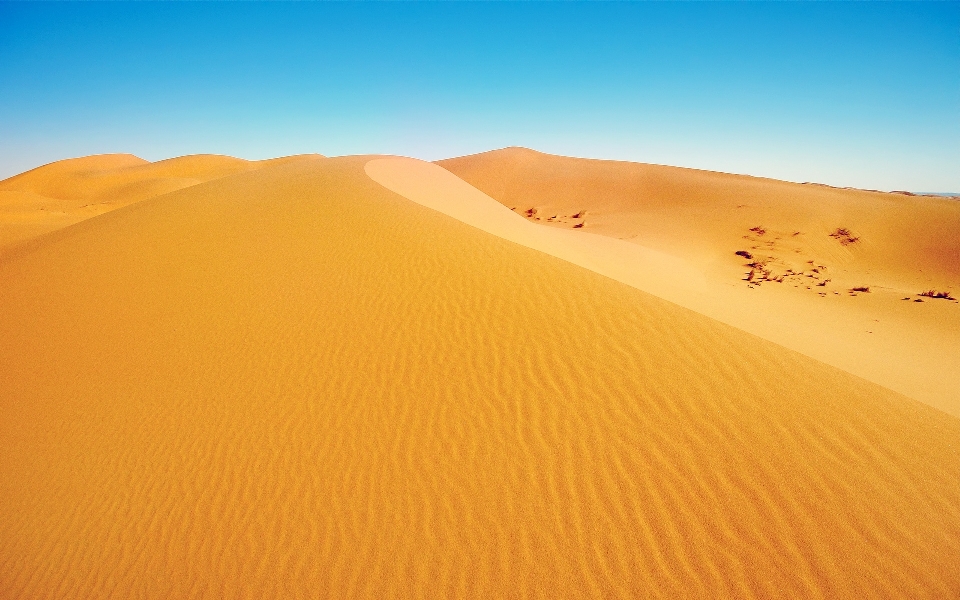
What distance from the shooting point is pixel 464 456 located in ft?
12.9

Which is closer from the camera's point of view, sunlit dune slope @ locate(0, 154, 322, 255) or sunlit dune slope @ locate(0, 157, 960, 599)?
sunlit dune slope @ locate(0, 157, 960, 599)

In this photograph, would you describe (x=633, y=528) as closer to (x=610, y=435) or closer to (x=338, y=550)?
→ (x=610, y=435)

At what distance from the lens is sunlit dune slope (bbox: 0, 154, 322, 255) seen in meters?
33.3

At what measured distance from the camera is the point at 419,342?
5492mm

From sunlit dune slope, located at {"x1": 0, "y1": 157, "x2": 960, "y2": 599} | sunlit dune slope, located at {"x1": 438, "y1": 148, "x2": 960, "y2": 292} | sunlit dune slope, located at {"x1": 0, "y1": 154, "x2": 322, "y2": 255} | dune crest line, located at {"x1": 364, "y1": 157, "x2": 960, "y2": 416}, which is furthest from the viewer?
sunlit dune slope, located at {"x1": 0, "y1": 154, "x2": 322, "y2": 255}

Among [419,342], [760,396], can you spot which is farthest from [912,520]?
[419,342]

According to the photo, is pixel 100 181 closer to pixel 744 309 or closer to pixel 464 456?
pixel 464 456

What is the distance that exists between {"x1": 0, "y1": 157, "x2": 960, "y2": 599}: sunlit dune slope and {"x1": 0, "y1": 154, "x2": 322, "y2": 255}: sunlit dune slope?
29.1m

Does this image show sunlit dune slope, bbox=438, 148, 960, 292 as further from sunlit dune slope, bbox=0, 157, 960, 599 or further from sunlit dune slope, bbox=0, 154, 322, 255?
sunlit dune slope, bbox=0, 154, 322, 255

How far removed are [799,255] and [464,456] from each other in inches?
759

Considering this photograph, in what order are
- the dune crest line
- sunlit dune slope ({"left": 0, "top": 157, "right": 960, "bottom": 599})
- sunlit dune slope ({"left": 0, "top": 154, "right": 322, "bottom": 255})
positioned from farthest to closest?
1. sunlit dune slope ({"left": 0, "top": 154, "right": 322, "bottom": 255})
2. the dune crest line
3. sunlit dune slope ({"left": 0, "top": 157, "right": 960, "bottom": 599})

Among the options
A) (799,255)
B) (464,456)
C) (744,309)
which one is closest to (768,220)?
(799,255)

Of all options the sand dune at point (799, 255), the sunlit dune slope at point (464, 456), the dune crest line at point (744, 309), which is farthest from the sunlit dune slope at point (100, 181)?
the sand dune at point (799, 255)

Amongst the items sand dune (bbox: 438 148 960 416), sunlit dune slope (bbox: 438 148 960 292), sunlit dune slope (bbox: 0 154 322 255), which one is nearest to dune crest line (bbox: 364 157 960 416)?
sand dune (bbox: 438 148 960 416)
